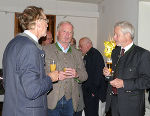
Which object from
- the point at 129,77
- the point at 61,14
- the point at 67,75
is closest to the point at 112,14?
the point at 61,14

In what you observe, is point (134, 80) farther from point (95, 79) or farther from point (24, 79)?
point (95, 79)

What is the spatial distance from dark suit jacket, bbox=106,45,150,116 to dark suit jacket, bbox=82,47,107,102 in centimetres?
142

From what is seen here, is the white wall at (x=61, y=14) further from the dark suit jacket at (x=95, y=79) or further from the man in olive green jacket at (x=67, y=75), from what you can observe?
the man in olive green jacket at (x=67, y=75)

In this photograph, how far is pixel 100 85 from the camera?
3.85m

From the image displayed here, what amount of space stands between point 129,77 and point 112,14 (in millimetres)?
3941

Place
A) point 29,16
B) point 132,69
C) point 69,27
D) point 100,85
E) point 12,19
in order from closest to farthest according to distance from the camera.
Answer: point 29,16 < point 132,69 < point 69,27 < point 100,85 < point 12,19

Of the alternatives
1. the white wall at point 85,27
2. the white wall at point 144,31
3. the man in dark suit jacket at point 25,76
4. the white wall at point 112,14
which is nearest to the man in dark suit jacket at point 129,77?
the man in dark suit jacket at point 25,76

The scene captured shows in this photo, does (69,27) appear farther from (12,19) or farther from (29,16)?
(12,19)

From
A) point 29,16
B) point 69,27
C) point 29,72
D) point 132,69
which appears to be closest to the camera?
point 29,72

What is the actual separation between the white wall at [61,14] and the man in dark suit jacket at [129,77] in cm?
492

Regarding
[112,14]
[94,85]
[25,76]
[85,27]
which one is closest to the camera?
[25,76]

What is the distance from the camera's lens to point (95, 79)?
3.75m

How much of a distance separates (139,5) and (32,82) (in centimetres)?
354

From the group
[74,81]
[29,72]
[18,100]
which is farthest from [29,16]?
[74,81]
